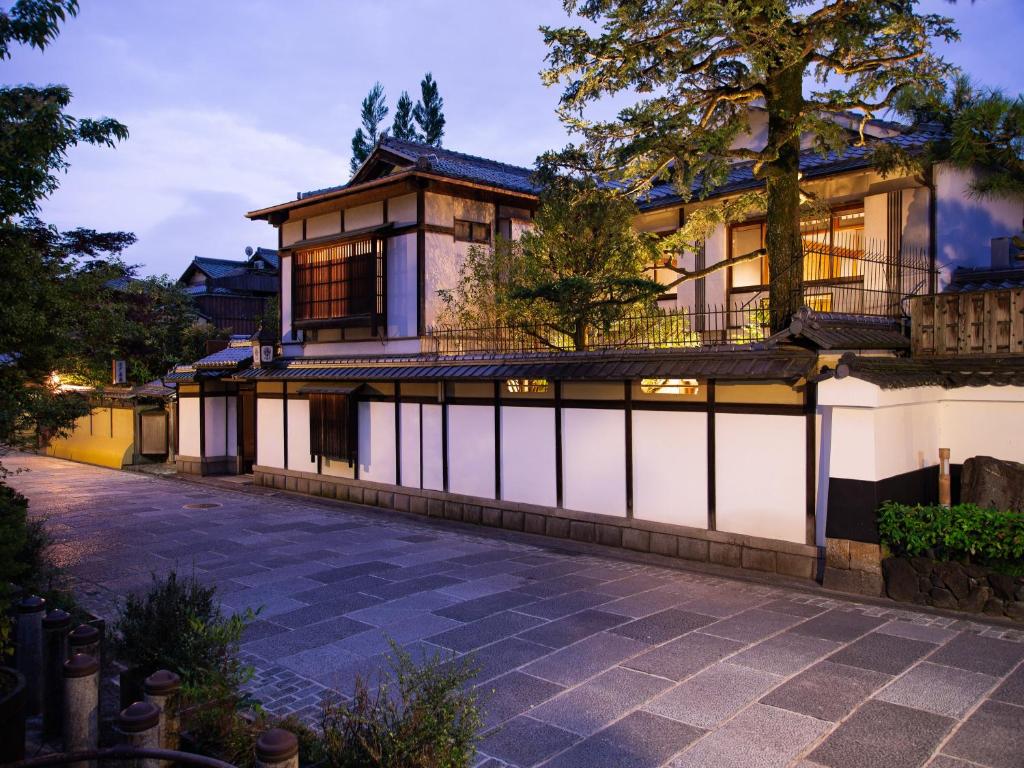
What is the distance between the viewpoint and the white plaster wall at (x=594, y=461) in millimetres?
13758

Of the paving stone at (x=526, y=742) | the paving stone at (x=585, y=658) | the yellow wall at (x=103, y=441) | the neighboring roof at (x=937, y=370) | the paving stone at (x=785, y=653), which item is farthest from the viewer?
the yellow wall at (x=103, y=441)

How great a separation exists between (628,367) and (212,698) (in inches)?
350

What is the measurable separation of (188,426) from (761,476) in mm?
21486

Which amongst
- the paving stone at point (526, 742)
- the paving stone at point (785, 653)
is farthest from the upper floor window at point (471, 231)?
the paving stone at point (526, 742)

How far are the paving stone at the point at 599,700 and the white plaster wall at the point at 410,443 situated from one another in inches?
426

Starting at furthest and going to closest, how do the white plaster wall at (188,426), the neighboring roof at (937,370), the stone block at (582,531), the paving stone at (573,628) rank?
1. the white plaster wall at (188,426)
2. the stone block at (582,531)
3. the neighboring roof at (937,370)
4. the paving stone at (573,628)

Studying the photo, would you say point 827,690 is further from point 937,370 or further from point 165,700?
point 937,370

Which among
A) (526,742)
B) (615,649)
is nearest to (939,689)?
(615,649)

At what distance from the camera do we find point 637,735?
6.37 metres

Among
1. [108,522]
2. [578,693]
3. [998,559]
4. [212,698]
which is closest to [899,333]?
[998,559]

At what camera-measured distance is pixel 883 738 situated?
625 cm

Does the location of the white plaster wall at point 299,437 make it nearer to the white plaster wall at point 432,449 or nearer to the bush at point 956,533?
the white plaster wall at point 432,449

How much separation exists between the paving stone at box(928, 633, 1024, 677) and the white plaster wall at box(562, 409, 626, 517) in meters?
6.08

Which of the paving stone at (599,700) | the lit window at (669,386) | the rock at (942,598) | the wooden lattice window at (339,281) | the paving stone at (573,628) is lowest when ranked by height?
the paving stone at (573,628)
